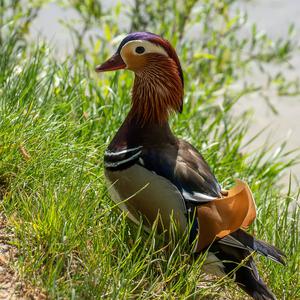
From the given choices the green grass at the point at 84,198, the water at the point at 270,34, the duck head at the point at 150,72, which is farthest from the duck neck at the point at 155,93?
the water at the point at 270,34

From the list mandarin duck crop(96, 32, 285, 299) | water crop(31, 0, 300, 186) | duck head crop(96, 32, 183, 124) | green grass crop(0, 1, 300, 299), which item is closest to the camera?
green grass crop(0, 1, 300, 299)

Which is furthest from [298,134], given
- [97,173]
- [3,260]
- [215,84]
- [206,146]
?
[3,260]

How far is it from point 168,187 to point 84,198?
0.32m

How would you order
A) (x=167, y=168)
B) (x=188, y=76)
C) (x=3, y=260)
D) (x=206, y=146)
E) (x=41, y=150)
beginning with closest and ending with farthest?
(x=3, y=260) → (x=167, y=168) → (x=41, y=150) → (x=206, y=146) → (x=188, y=76)

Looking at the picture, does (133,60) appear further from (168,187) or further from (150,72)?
(168,187)

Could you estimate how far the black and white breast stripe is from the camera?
3.32 meters

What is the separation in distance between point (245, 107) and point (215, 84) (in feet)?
5.73

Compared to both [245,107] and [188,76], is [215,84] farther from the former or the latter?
[245,107]

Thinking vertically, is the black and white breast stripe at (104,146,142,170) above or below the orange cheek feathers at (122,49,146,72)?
below

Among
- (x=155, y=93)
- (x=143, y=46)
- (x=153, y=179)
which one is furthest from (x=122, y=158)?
(x=143, y=46)

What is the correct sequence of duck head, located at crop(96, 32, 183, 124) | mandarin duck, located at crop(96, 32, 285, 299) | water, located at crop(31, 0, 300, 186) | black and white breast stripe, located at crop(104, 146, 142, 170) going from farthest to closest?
1. water, located at crop(31, 0, 300, 186)
2. duck head, located at crop(96, 32, 183, 124)
3. black and white breast stripe, located at crop(104, 146, 142, 170)
4. mandarin duck, located at crop(96, 32, 285, 299)

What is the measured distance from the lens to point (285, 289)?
3361mm

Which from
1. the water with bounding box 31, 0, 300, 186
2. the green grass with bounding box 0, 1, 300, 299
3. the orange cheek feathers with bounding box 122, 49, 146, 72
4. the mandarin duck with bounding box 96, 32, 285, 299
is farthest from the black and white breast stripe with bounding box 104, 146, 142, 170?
the water with bounding box 31, 0, 300, 186

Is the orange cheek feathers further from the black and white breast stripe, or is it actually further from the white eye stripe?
the black and white breast stripe
